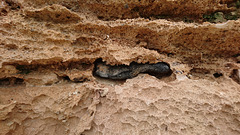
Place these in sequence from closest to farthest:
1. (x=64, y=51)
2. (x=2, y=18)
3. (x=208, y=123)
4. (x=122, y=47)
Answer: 1. (x=208, y=123)
2. (x=2, y=18)
3. (x=64, y=51)
4. (x=122, y=47)

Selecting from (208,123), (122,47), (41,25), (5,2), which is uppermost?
(5,2)

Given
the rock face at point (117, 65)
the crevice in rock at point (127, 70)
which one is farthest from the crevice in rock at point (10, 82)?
the crevice in rock at point (127, 70)

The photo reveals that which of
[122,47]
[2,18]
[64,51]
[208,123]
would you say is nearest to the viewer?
[208,123]

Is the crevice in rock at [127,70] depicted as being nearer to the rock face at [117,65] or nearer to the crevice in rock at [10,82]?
the rock face at [117,65]

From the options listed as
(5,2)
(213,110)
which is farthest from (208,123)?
(5,2)

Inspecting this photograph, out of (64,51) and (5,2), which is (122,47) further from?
(5,2)

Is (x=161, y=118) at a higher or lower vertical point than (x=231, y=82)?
lower

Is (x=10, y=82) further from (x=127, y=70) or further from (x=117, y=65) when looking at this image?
(x=127, y=70)

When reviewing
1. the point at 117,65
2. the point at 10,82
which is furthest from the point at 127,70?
the point at 10,82

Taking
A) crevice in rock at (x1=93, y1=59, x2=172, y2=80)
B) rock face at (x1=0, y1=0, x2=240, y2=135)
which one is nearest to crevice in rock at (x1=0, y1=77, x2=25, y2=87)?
rock face at (x1=0, y1=0, x2=240, y2=135)
